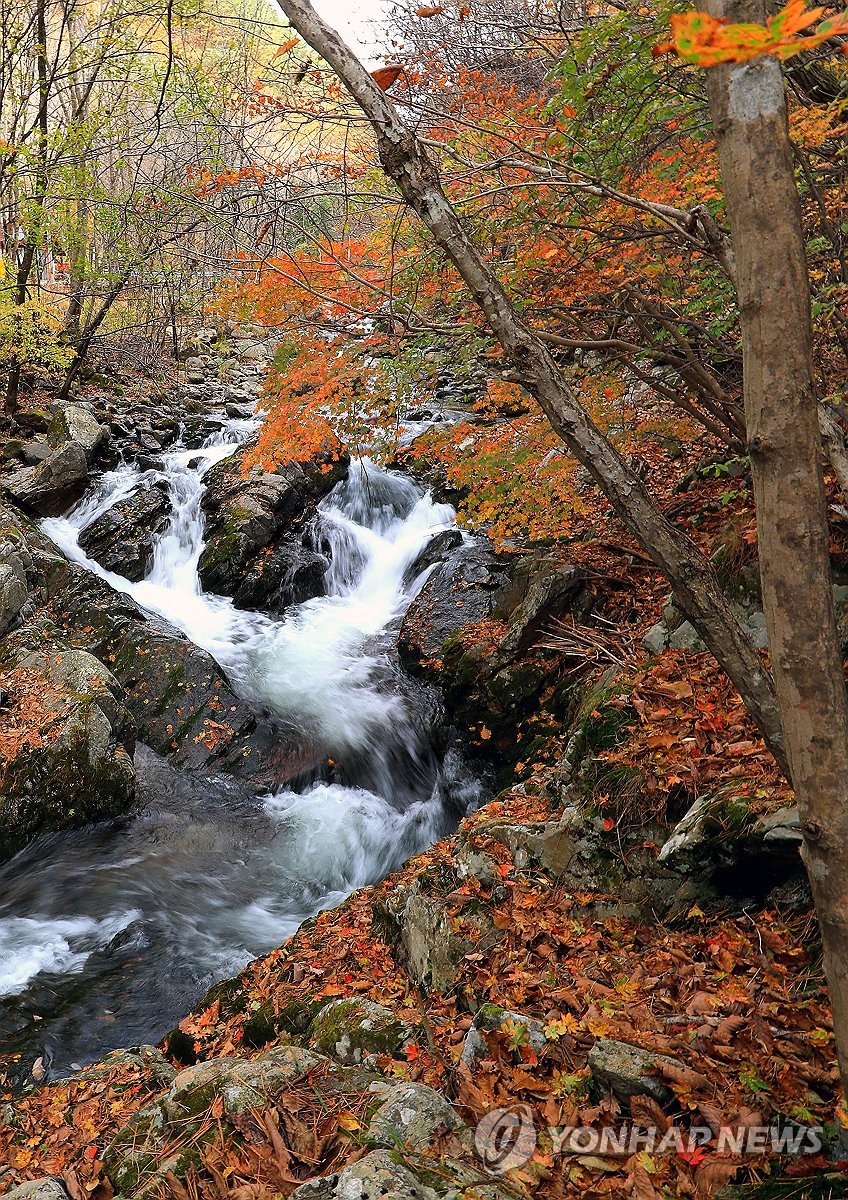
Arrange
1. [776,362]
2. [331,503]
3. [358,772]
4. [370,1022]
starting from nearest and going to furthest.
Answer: [776,362] → [370,1022] → [358,772] → [331,503]

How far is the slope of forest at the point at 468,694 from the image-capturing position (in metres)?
2.40

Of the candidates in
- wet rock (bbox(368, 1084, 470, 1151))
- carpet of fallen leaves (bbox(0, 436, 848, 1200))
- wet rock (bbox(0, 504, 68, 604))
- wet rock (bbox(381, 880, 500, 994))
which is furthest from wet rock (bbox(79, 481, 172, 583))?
wet rock (bbox(368, 1084, 470, 1151))

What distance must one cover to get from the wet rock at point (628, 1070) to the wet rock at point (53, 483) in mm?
14258

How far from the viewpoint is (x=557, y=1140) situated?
2557 mm

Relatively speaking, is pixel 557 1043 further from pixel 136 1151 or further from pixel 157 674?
pixel 157 674

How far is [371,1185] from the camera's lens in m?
Result: 2.15

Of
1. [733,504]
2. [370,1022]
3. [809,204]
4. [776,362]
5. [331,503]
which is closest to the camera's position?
[776,362]

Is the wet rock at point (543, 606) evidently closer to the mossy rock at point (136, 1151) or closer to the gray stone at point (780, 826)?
the gray stone at point (780, 826)

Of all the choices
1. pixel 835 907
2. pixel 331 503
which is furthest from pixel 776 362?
pixel 331 503

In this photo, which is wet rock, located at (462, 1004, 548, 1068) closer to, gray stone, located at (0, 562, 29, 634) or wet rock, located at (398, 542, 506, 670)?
wet rock, located at (398, 542, 506, 670)

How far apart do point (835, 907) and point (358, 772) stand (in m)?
7.73

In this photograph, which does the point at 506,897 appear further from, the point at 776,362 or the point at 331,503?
the point at 331,503

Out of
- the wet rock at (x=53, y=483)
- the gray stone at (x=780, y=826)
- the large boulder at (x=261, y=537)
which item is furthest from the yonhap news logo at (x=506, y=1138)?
the wet rock at (x=53, y=483)

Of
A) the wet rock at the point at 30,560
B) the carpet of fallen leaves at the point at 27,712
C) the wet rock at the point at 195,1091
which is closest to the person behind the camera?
the wet rock at the point at 195,1091
